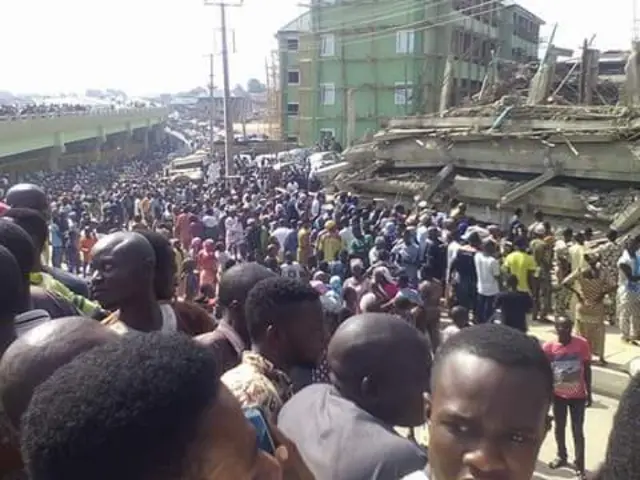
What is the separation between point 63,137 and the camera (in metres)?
45.8

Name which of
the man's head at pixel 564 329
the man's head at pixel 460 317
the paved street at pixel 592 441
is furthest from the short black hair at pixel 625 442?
the man's head at pixel 460 317

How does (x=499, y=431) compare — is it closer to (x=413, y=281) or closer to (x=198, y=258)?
(x=413, y=281)

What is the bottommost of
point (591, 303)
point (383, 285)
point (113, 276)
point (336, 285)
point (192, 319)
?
point (591, 303)

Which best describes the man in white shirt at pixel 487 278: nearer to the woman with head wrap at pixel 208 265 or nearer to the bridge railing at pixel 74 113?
the woman with head wrap at pixel 208 265

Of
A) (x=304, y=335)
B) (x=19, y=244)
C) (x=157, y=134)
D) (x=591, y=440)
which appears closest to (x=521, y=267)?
(x=591, y=440)

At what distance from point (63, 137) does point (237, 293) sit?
44753mm

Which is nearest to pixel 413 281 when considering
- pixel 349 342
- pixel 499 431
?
pixel 349 342

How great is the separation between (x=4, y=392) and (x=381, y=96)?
4079 centimetres

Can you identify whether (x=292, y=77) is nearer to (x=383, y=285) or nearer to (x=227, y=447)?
(x=383, y=285)

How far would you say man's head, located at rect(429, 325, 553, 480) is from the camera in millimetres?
2143

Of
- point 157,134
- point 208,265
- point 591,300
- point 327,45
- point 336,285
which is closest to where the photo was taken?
point 336,285

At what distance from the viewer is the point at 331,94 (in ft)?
143

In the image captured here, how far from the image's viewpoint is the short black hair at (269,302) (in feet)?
11.0

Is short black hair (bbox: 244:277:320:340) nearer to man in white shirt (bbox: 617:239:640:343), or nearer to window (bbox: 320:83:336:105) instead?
man in white shirt (bbox: 617:239:640:343)
